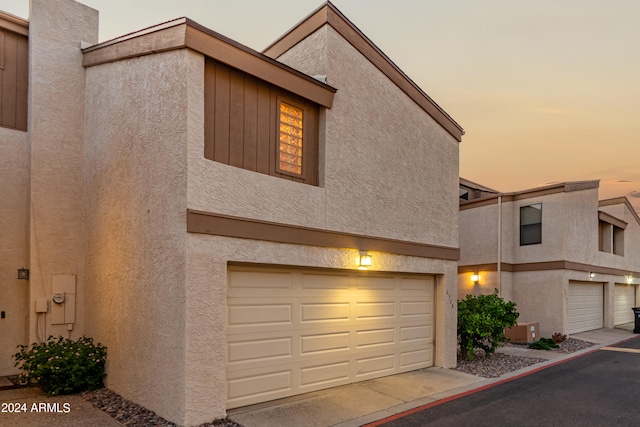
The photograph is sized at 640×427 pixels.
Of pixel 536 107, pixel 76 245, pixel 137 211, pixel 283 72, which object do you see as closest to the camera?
pixel 137 211

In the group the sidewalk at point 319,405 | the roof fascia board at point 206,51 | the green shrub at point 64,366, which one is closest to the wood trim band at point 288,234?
the roof fascia board at point 206,51

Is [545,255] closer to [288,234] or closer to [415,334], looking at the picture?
[415,334]

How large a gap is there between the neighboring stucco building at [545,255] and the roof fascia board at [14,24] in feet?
52.9

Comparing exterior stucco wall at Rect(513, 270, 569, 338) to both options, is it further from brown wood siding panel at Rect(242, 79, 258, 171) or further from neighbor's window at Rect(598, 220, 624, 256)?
brown wood siding panel at Rect(242, 79, 258, 171)

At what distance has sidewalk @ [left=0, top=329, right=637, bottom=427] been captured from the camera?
235 inches

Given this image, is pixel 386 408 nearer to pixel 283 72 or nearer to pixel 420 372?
pixel 420 372

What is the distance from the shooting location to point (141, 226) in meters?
6.60

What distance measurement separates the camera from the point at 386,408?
7090 mm

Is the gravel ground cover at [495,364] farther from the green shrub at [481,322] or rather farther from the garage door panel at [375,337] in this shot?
the garage door panel at [375,337]

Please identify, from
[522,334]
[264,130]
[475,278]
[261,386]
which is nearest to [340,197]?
[264,130]

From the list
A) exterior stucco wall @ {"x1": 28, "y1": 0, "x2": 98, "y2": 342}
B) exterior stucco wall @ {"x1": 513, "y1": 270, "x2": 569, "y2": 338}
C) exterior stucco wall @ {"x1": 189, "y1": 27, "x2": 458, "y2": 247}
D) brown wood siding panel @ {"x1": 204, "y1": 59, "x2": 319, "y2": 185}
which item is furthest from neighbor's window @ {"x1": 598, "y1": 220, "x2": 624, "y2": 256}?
exterior stucco wall @ {"x1": 28, "y1": 0, "x2": 98, "y2": 342}

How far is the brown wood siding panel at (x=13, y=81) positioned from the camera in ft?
26.3

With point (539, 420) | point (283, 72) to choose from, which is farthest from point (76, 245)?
point (539, 420)

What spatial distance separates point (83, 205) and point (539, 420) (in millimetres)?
8487
